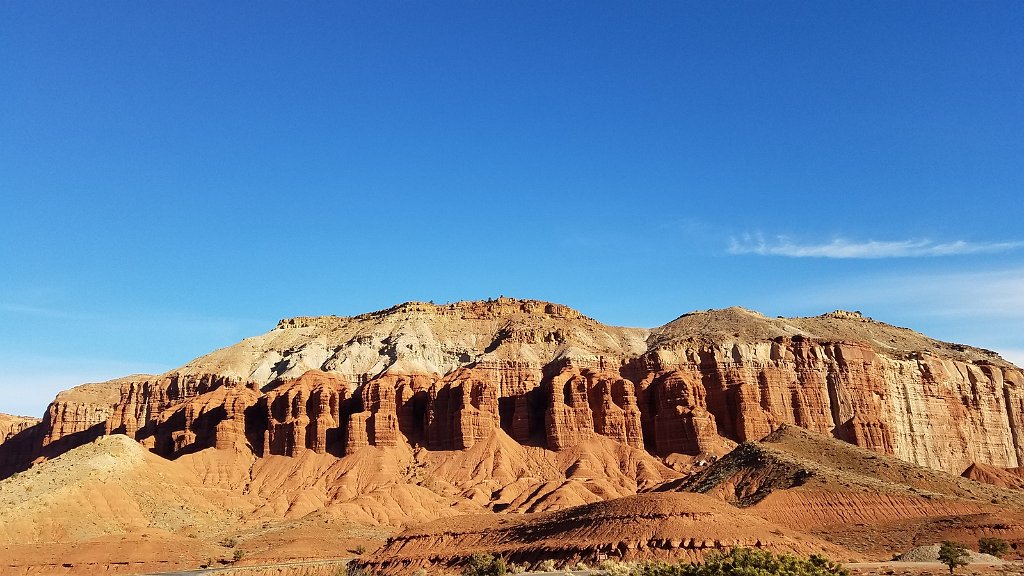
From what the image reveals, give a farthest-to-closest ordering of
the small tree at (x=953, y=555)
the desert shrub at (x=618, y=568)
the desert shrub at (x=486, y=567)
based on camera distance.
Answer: the desert shrub at (x=486, y=567) < the small tree at (x=953, y=555) < the desert shrub at (x=618, y=568)

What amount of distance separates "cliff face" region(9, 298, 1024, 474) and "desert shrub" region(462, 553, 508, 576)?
72970 millimetres

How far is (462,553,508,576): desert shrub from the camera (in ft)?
208

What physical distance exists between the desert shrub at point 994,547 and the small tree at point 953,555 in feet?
12.0

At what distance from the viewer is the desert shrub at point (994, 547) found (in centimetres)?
6562

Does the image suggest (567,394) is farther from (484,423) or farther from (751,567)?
(751,567)

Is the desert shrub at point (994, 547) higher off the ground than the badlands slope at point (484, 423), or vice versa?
the badlands slope at point (484, 423)

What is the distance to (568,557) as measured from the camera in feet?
212

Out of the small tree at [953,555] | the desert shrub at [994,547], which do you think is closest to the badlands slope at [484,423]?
the desert shrub at [994,547]

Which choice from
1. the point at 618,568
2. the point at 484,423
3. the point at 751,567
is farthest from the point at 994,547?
the point at 484,423

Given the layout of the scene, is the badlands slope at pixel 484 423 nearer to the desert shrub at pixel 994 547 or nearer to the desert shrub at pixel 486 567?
the desert shrub at pixel 994 547

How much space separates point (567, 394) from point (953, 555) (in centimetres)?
9016

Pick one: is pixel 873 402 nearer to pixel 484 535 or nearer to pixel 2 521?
pixel 484 535

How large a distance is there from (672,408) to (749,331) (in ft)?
119

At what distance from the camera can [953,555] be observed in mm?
59719
